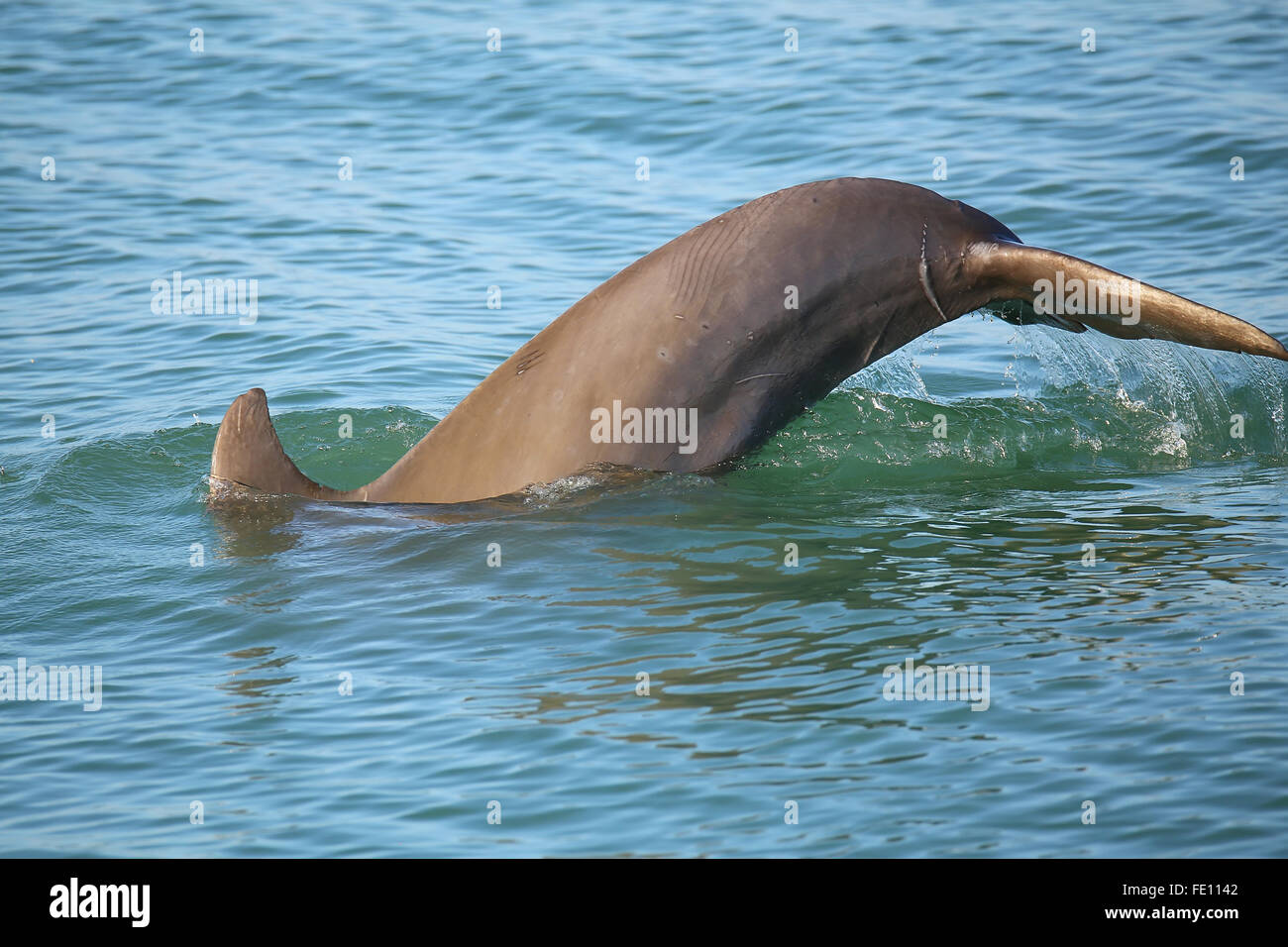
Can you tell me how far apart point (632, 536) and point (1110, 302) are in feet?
8.65

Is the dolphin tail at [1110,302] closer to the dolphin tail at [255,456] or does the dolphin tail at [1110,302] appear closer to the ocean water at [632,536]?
the ocean water at [632,536]

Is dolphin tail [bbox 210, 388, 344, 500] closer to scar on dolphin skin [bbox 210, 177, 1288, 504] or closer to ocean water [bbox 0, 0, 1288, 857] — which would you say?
ocean water [bbox 0, 0, 1288, 857]

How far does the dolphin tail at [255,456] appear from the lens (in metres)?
8.05

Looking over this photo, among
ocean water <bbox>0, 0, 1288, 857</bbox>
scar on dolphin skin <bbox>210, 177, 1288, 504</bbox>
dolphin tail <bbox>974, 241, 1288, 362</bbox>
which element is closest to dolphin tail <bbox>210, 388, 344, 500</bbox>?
ocean water <bbox>0, 0, 1288, 857</bbox>

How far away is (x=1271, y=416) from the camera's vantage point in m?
9.82

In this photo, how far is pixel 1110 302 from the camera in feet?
23.1

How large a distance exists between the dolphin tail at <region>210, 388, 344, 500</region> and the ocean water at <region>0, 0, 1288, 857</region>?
160mm

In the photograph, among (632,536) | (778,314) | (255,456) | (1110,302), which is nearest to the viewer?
(1110,302)

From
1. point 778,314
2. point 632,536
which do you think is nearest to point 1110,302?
point 778,314

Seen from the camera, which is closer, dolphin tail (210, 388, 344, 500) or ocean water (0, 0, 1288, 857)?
ocean water (0, 0, 1288, 857)

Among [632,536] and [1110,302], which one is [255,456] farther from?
[1110,302]

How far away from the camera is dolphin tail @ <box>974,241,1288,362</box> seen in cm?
692
